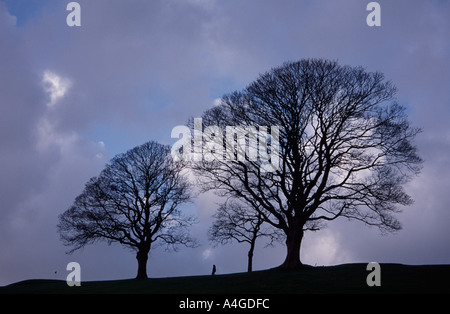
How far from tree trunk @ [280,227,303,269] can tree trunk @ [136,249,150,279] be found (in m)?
17.9

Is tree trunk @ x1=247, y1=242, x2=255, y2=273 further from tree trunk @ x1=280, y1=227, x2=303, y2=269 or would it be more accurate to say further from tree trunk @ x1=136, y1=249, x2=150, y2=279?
tree trunk @ x1=280, y1=227, x2=303, y2=269

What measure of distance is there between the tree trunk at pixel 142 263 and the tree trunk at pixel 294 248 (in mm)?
17947

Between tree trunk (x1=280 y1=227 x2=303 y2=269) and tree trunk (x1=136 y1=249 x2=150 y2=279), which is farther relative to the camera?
tree trunk (x1=136 y1=249 x2=150 y2=279)

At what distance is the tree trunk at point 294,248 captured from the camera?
3095 cm

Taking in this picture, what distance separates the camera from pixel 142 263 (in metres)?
43.8

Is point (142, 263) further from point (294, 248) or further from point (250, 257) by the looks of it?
point (294, 248)

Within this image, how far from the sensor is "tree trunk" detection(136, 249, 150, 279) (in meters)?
43.6

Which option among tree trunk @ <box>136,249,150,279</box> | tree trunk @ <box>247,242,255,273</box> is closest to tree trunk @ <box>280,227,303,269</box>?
tree trunk @ <box>247,242,255,273</box>

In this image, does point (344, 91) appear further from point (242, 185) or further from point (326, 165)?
point (242, 185)

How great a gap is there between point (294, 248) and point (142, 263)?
63.2 ft

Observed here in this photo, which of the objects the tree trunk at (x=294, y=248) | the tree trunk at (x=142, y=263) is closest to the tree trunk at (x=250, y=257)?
the tree trunk at (x=142, y=263)

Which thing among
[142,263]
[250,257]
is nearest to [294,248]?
[250,257]

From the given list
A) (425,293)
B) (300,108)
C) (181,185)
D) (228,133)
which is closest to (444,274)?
(425,293)

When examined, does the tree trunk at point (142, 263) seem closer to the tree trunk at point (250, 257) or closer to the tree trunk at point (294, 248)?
the tree trunk at point (250, 257)
